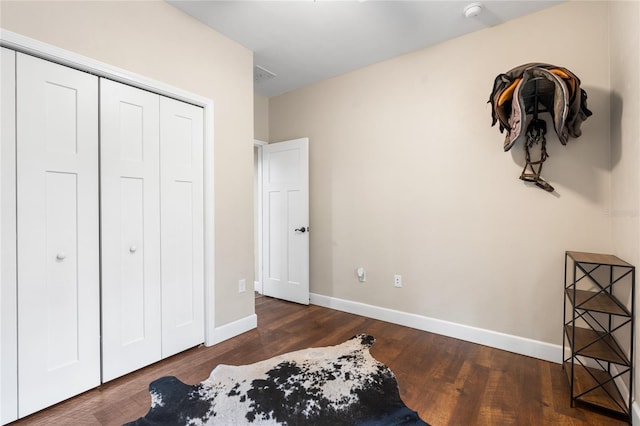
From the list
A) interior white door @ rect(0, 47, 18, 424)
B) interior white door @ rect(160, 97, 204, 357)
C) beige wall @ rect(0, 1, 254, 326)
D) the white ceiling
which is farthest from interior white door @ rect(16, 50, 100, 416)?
the white ceiling

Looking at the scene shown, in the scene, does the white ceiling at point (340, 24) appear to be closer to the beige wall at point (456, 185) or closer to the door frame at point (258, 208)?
the beige wall at point (456, 185)

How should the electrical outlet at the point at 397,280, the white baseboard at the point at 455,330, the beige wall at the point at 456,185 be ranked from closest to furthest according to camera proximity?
the beige wall at the point at 456,185
the white baseboard at the point at 455,330
the electrical outlet at the point at 397,280

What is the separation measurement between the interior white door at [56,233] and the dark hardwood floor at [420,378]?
0.24m

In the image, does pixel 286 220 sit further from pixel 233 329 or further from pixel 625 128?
pixel 625 128

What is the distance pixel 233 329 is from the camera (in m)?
2.71

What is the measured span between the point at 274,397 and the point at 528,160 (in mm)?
2474

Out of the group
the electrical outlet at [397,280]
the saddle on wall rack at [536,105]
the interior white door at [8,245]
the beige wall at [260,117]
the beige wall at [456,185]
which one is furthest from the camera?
the beige wall at [260,117]

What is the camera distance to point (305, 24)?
2.45 m

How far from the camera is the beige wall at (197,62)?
5.78ft

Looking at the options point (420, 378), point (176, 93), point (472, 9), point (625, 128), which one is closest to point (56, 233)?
point (176, 93)

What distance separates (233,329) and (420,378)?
64.0 inches

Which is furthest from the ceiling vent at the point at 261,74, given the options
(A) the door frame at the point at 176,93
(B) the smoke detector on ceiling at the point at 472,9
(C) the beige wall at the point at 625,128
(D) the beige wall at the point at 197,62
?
(C) the beige wall at the point at 625,128

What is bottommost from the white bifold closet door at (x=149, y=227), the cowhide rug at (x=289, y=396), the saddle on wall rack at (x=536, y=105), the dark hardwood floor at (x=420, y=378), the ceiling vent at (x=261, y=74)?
the dark hardwood floor at (x=420, y=378)

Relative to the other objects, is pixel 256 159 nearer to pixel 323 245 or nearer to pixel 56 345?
pixel 323 245
